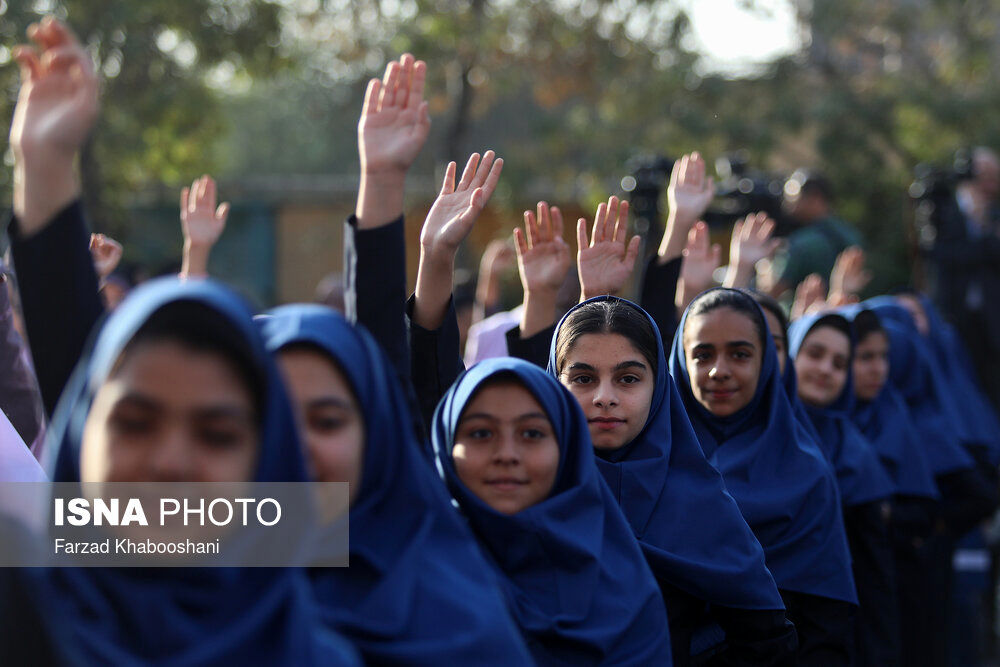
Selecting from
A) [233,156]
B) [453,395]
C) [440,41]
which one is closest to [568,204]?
[440,41]

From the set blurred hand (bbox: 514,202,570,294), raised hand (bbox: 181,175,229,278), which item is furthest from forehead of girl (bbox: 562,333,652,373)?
raised hand (bbox: 181,175,229,278)

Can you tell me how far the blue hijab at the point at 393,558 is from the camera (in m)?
1.91

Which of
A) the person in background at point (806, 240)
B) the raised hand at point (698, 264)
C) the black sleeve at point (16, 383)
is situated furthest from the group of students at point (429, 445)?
the person in background at point (806, 240)

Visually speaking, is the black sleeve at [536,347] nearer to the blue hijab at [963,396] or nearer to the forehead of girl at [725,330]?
the forehead of girl at [725,330]

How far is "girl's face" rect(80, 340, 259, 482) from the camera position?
162 centimetres

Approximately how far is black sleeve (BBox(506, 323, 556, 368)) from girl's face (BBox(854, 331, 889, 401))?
2.10 m

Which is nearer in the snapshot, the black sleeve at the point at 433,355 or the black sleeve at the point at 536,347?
the black sleeve at the point at 433,355

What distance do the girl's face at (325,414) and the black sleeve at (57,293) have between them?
0.43m

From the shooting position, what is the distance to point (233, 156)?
1663 inches

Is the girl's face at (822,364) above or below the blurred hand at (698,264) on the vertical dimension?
below

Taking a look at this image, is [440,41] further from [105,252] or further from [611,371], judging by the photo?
[611,371]

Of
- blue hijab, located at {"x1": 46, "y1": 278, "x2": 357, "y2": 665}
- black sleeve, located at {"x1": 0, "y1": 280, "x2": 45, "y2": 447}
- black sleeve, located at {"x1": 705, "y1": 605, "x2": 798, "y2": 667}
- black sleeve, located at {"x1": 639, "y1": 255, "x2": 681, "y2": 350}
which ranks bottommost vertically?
black sleeve, located at {"x1": 705, "y1": 605, "x2": 798, "y2": 667}

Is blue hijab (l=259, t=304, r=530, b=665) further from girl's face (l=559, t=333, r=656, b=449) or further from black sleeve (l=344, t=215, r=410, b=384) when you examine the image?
girl's face (l=559, t=333, r=656, b=449)

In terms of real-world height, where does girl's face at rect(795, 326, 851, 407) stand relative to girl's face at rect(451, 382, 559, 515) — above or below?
above
